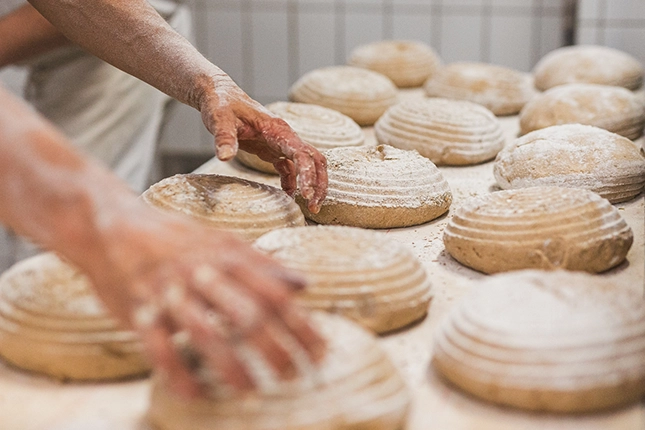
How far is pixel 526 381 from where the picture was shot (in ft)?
3.29

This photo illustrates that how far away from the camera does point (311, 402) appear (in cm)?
92

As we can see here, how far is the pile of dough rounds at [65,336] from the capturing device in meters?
1.10

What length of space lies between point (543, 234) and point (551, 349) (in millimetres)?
448

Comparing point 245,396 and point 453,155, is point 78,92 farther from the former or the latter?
point 245,396

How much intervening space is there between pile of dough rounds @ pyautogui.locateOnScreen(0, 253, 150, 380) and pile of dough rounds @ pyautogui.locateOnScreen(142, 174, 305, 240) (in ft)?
1.28

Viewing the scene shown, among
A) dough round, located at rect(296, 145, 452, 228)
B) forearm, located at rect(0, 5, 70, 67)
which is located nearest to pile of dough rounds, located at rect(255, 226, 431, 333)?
dough round, located at rect(296, 145, 452, 228)

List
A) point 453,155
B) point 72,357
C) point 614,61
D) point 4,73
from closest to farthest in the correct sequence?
point 72,357 → point 453,155 → point 614,61 → point 4,73

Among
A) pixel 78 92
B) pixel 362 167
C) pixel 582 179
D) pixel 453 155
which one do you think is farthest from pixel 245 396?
pixel 78 92

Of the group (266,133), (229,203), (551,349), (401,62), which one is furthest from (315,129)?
(551,349)

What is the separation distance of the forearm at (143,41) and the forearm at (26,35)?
599 mm

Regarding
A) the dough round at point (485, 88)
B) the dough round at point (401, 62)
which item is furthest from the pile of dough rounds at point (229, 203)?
the dough round at point (401, 62)

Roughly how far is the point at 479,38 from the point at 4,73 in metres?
2.48

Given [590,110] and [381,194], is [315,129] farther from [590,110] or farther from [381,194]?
[590,110]

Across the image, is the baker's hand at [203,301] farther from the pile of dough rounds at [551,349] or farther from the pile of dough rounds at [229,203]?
the pile of dough rounds at [229,203]
